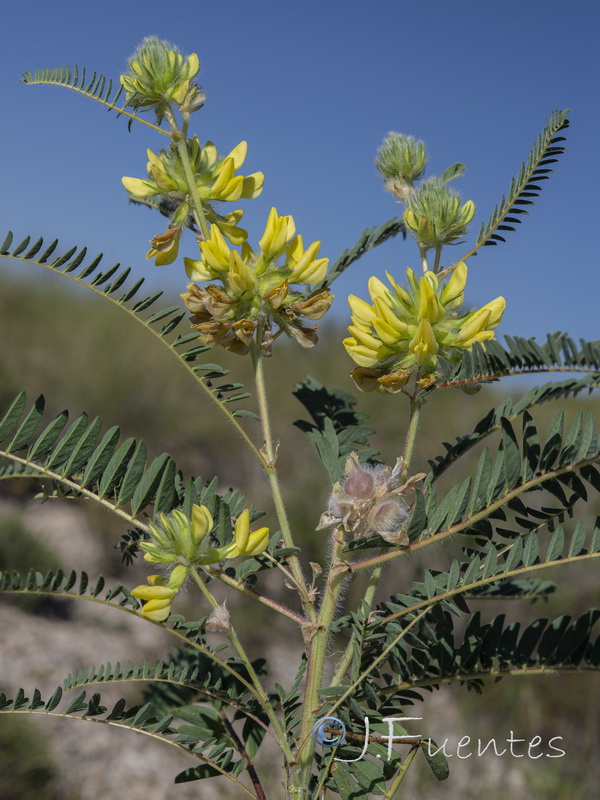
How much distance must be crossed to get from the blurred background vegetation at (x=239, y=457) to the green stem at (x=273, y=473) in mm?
1679

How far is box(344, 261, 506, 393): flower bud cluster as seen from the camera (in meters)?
0.73

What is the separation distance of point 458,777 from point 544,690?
0.89 meters

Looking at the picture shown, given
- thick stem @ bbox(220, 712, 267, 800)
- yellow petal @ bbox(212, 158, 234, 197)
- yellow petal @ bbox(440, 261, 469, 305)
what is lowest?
thick stem @ bbox(220, 712, 267, 800)

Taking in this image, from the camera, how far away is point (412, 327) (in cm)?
76

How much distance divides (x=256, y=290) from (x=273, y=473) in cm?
21

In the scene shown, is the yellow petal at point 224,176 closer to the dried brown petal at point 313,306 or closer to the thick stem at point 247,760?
the dried brown petal at point 313,306

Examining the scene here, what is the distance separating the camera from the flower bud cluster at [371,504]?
2.19ft

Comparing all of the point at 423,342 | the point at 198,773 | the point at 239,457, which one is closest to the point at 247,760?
the point at 198,773

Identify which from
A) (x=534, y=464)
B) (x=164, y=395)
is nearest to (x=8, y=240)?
(x=534, y=464)

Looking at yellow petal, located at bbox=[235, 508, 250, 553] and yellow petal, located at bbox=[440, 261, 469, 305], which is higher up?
yellow petal, located at bbox=[440, 261, 469, 305]

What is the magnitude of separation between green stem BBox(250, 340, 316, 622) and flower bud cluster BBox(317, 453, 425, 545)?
0.06 metres

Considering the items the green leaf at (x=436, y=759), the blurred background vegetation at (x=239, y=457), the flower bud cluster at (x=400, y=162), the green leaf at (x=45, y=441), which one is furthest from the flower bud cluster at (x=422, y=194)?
the blurred background vegetation at (x=239, y=457)

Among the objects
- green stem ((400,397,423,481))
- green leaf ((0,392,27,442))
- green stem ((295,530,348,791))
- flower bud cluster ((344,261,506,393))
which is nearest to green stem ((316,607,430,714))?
green stem ((295,530,348,791))

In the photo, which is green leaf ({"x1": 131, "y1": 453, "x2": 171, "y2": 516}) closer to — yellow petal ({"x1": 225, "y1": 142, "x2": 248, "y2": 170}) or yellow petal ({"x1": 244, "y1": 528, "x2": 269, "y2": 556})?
yellow petal ({"x1": 244, "y1": 528, "x2": 269, "y2": 556})
